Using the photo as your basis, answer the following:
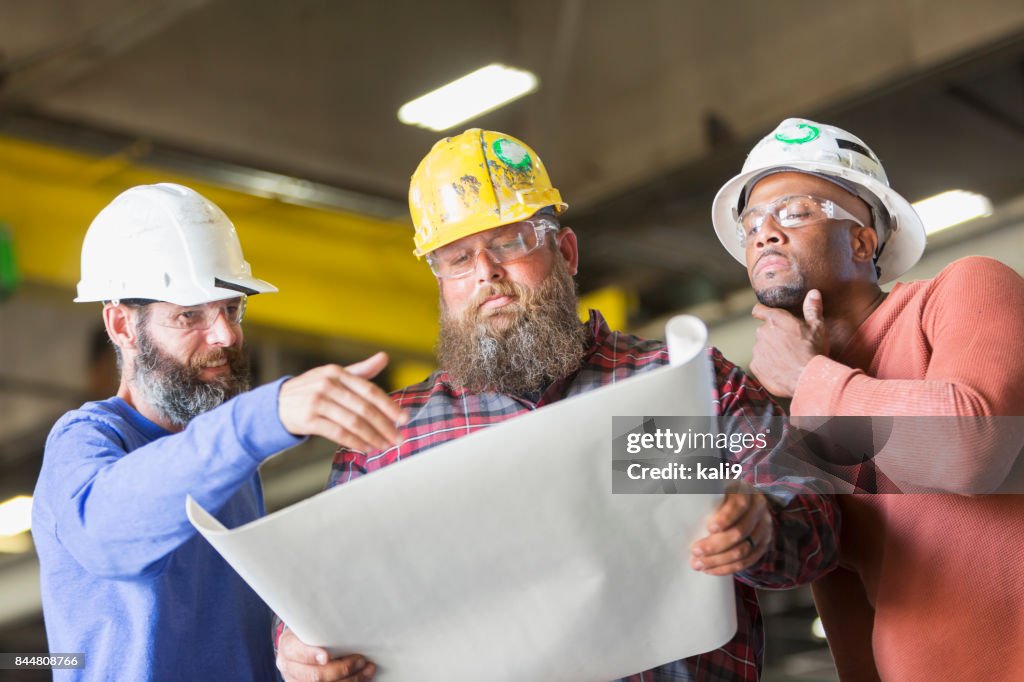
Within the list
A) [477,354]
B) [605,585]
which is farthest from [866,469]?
[477,354]

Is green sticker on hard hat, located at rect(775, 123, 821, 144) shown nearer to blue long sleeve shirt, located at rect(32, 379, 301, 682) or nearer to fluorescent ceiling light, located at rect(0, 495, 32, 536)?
blue long sleeve shirt, located at rect(32, 379, 301, 682)

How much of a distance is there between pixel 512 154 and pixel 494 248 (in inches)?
10.7

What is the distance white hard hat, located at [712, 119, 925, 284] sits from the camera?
293 centimetres

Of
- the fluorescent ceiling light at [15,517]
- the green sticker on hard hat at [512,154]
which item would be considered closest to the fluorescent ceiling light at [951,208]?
the green sticker on hard hat at [512,154]

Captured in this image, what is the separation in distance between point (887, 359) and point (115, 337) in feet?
6.36

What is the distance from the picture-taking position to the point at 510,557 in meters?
2.32

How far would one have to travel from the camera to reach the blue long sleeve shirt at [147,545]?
2361mm

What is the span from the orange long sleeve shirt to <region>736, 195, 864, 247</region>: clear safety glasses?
12.9 inches

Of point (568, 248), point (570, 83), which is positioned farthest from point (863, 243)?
point (570, 83)

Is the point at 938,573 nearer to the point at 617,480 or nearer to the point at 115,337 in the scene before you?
the point at 617,480

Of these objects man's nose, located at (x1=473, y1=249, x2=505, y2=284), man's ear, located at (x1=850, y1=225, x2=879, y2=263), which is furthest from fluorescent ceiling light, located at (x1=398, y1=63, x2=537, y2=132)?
man's ear, located at (x1=850, y1=225, x2=879, y2=263)

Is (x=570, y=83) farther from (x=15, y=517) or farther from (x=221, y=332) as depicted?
(x=15, y=517)

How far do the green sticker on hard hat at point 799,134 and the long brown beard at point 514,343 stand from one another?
0.66 m

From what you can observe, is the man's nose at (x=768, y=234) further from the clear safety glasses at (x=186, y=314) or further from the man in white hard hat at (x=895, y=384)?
the clear safety glasses at (x=186, y=314)
